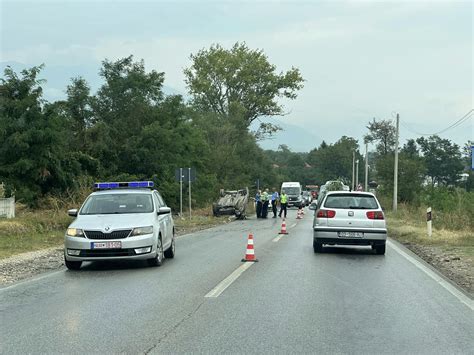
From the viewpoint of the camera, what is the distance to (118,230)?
1162 cm

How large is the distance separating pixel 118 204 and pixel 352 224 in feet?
19.5

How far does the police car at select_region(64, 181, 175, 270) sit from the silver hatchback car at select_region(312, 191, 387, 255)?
4.21 metres

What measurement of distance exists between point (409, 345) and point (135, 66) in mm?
32861

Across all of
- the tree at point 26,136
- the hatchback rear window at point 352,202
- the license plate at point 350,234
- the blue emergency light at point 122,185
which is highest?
the tree at point 26,136

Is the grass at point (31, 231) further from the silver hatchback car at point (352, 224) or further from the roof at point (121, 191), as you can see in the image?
the silver hatchback car at point (352, 224)

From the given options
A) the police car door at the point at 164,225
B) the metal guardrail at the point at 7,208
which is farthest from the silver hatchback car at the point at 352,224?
the metal guardrail at the point at 7,208

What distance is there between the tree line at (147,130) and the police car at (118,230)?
10988mm

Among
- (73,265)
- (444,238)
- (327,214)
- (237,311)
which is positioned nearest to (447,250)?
(444,238)

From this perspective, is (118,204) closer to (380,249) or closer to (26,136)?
(380,249)

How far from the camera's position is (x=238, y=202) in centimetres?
3594

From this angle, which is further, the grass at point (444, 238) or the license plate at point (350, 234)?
the grass at point (444, 238)

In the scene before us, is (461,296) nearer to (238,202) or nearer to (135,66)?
(238,202)

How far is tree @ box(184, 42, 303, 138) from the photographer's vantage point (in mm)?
64188

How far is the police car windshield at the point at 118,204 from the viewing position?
12891 millimetres
